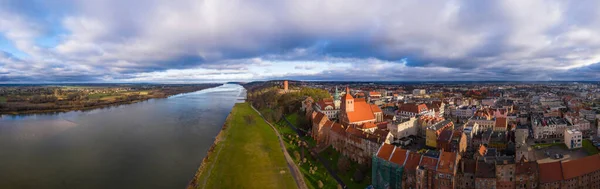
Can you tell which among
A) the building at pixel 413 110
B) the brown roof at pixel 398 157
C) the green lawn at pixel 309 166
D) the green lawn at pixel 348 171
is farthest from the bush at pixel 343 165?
the building at pixel 413 110

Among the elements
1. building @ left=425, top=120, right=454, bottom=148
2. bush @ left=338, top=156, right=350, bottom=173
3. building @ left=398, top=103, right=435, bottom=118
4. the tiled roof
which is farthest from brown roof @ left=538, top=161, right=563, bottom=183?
building @ left=398, top=103, right=435, bottom=118

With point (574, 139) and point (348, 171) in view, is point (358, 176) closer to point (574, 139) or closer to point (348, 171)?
point (348, 171)

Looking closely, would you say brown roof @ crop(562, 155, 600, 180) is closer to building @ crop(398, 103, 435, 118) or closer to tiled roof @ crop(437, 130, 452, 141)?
tiled roof @ crop(437, 130, 452, 141)

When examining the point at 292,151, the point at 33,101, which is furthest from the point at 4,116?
the point at 292,151

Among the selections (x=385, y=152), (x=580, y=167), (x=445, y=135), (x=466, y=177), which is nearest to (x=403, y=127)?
(x=445, y=135)

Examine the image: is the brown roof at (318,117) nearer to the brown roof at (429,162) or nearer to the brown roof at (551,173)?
the brown roof at (429,162)

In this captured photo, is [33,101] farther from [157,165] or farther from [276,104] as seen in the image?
[157,165]
